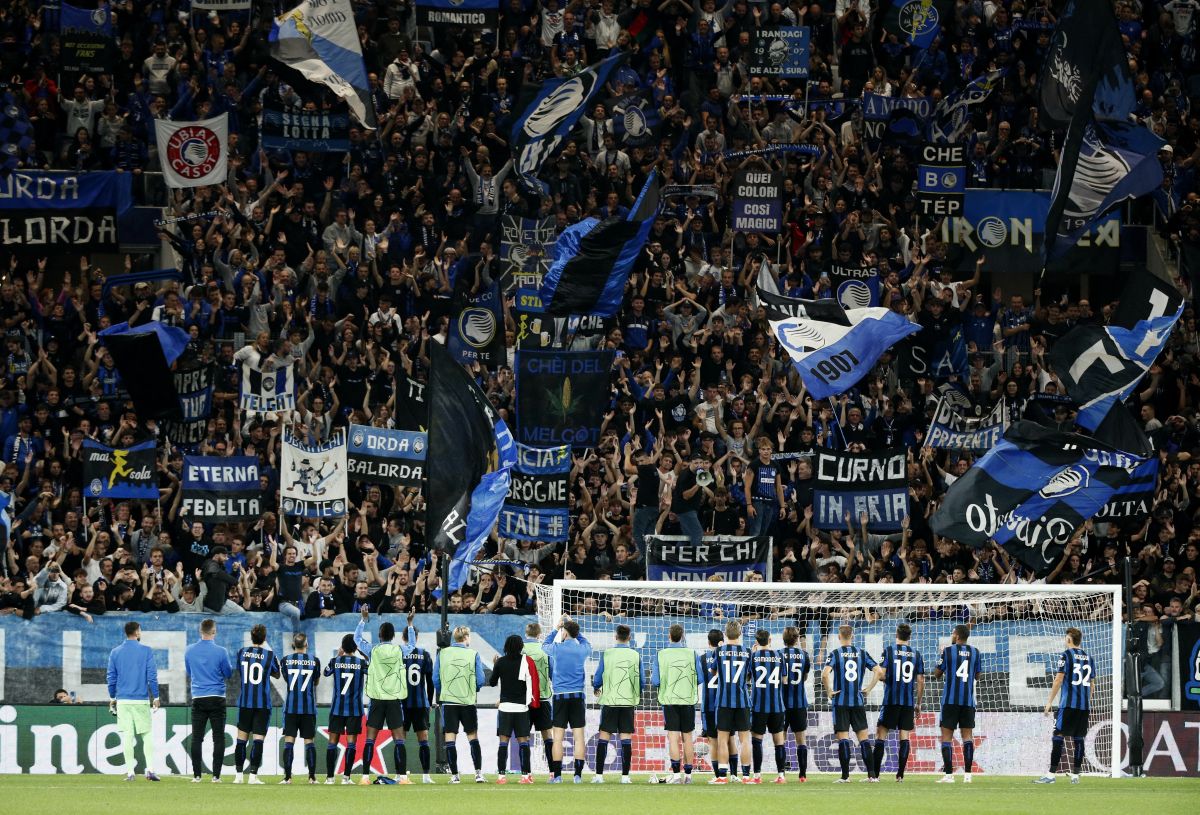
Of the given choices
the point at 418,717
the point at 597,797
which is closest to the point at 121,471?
the point at 418,717

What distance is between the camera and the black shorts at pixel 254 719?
23.8 m

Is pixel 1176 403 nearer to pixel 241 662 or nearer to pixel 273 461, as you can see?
pixel 273 461

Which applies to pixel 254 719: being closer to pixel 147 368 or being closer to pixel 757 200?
pixel 147 368

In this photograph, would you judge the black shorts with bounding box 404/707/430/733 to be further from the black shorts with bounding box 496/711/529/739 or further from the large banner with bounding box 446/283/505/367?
the large banner with bounding box 446/283/505/367

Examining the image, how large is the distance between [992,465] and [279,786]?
33.1 ft

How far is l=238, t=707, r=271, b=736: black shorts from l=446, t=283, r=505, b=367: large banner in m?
8.70

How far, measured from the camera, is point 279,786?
76.7 feet

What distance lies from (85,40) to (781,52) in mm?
12134

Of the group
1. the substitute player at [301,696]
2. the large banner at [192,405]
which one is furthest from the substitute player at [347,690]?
the large banner at [192,405]

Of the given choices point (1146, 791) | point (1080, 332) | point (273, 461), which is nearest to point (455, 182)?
point (273, 461)

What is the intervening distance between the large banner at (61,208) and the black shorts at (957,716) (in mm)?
17010

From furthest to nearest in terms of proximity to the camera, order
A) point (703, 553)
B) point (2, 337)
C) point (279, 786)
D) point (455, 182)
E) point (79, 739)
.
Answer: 1. point (455, 182)
2. point (2, 337)
3. point (703, 553)
4. point (79, 739)
5. point (279, 786)

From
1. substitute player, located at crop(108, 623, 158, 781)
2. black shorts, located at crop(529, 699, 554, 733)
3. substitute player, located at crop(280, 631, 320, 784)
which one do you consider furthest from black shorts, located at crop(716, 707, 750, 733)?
substitute player, located at crop(108, 623, 158, 781)

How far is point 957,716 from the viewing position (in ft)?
81.5
